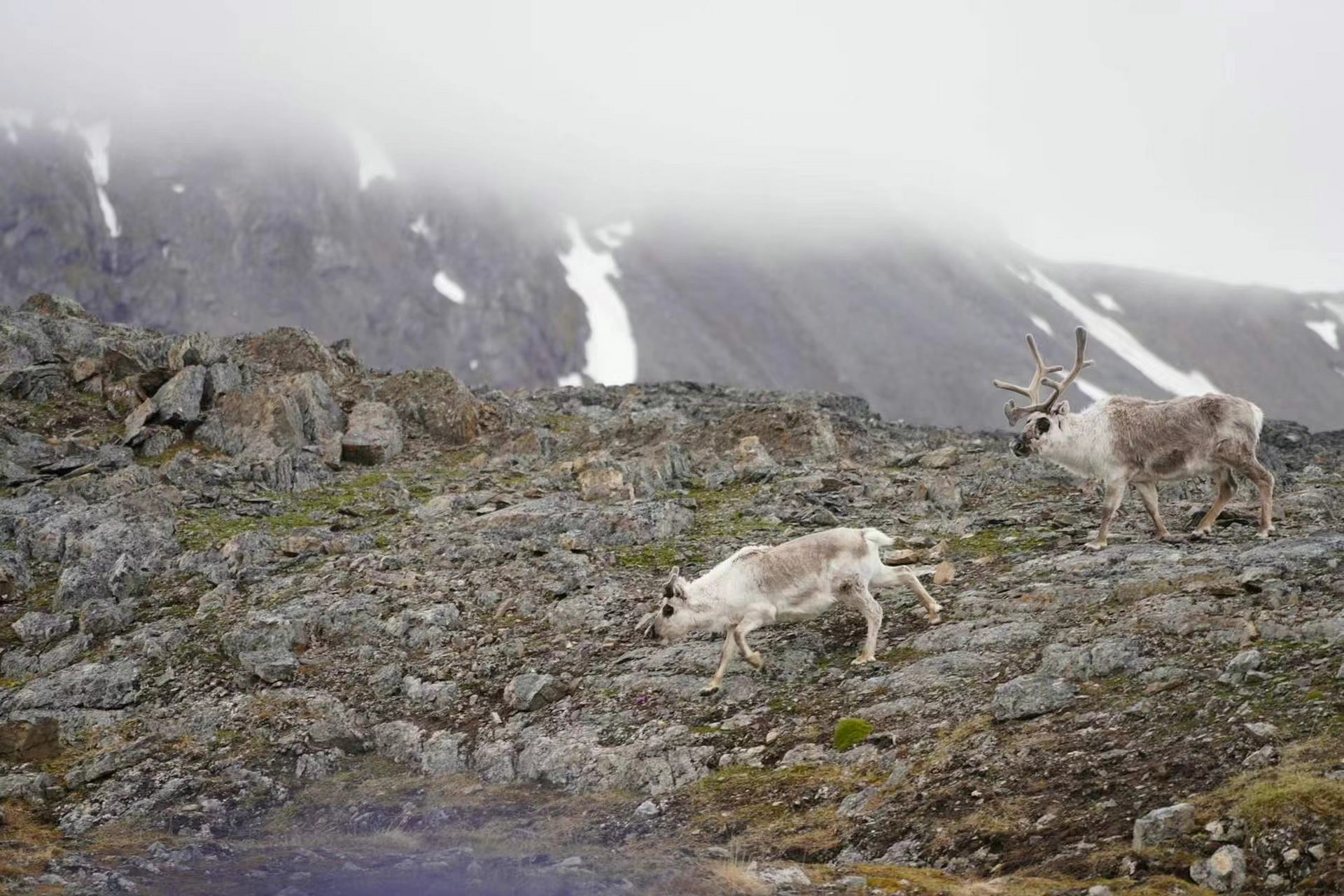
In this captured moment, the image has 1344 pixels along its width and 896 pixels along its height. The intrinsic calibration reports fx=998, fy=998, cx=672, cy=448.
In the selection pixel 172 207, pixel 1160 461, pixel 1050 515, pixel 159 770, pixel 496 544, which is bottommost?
pixel 159 770

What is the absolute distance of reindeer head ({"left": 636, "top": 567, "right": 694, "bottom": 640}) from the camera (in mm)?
14391

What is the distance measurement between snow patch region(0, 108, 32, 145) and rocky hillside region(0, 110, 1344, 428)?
59 centimetres

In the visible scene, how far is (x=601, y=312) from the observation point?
103188 mm

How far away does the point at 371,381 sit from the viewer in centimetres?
3641

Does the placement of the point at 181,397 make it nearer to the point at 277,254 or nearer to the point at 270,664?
the point at 270,664

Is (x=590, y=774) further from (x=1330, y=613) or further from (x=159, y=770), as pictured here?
(x=1330, y=613)

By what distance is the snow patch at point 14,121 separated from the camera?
9925 centimetres

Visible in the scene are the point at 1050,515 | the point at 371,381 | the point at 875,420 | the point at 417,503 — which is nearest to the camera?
the point at 1050,515

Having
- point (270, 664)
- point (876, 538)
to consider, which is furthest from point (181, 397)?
point (876, 538)

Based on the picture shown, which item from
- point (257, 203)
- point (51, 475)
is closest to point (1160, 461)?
point (51, 475)

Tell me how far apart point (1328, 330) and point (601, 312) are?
93115 mm

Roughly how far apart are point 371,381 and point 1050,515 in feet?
83.0

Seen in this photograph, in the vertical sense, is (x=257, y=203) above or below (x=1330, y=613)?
above

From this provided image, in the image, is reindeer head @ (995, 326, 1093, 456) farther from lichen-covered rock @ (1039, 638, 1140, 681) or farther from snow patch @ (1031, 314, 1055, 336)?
snow patch @ (1031, 314, 1055, 336)
